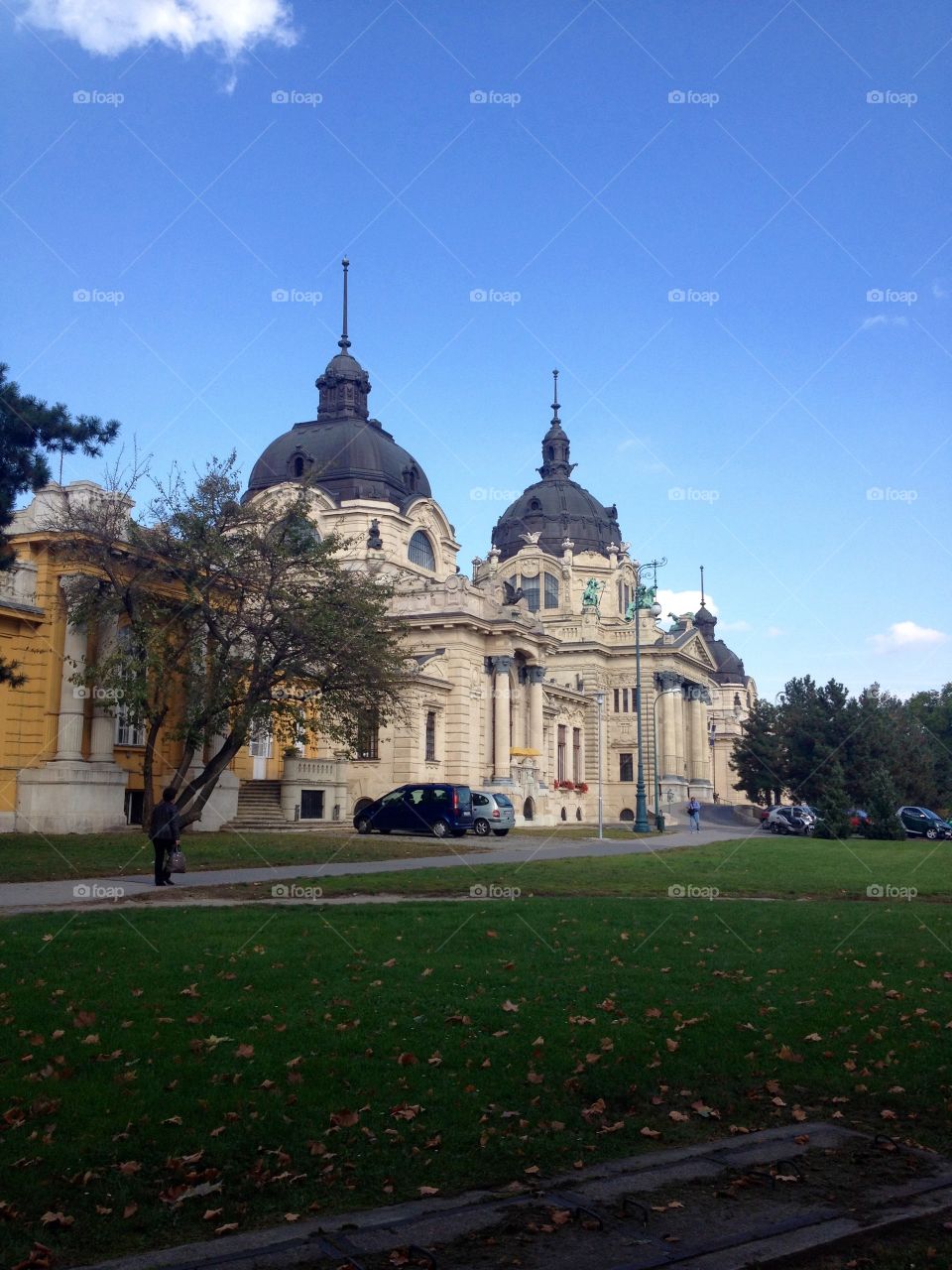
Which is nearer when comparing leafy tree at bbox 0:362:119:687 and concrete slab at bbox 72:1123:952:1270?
concrete slab at bbox 72:1123:952:1270

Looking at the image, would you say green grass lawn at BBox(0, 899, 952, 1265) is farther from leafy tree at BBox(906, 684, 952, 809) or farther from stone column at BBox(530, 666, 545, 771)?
leafy tree at BBox(906, 684, 952, 809)

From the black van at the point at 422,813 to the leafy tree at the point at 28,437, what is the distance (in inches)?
787

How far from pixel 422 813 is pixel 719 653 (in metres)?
93.4

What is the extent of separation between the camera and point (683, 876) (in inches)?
904

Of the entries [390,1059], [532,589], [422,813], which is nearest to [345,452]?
[532,589]

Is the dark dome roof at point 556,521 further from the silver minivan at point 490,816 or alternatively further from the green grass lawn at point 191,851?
the green grass lawn at point 191,851

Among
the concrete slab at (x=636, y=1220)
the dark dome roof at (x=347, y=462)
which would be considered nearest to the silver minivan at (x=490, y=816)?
the dark dome roof at (x=347, y=462)

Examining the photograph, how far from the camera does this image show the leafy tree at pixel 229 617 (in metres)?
27.6

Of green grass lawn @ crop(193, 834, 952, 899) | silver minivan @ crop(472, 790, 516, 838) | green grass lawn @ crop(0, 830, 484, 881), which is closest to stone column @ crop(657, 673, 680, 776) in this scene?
silver minivan @ crop(472, 790, 516, 838)

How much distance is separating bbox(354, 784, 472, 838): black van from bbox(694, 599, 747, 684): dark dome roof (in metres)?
91.0

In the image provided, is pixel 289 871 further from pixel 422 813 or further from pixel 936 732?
pixel 936 732

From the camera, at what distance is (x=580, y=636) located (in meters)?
76.2

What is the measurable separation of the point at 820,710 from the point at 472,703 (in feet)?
72.3

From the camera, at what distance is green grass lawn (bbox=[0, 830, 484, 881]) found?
20828 millimetres
